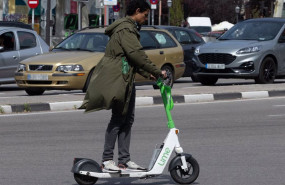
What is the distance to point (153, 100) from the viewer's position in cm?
1711

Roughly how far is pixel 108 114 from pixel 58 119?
1111 millimetres

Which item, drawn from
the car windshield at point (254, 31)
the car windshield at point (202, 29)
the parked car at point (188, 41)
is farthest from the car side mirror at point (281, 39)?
the car windshield at point (202, 29)

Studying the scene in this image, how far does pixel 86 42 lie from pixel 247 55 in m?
3.92

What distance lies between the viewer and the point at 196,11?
88750mm

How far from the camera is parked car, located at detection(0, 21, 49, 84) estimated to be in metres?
21.0

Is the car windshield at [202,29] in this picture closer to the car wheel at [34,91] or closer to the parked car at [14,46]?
the parked car at [14,46]

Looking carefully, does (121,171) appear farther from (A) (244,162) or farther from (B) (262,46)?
(B) (262,46)

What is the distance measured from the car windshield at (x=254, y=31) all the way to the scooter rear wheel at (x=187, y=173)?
14.7 m

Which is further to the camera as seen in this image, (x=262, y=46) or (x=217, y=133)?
(x=262, y=46)

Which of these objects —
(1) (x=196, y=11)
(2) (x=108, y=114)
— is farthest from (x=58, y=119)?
(1) (x=196, y=11)

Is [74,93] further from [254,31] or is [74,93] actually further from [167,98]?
[167,98]

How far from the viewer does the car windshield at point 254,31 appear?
73.4 feet

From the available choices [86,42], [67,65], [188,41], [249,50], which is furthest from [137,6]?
[188,41]

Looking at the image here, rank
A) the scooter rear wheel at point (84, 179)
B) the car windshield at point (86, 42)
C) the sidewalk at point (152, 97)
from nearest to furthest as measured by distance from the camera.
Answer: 1. the scooter rear wheel at point (84, 179)
2. the sidewalk at point (152, 97)
3. the car windshield at point (86, 42)
